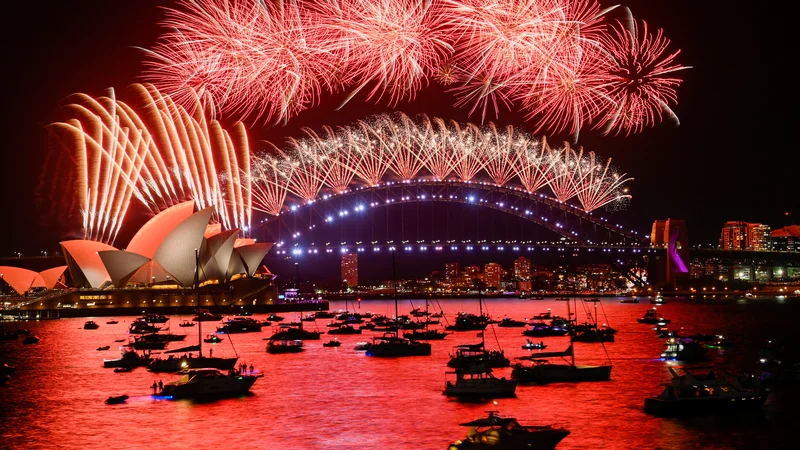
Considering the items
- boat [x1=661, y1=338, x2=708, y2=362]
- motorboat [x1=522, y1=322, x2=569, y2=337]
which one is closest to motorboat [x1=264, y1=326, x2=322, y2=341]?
motorboat [x1=522, y1=322, x2=569, y2=337]

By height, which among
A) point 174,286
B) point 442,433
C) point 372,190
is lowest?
point 442,433

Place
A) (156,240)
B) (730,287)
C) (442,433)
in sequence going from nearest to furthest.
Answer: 1. (442,433)
2. (156,240)
3. (730,287)

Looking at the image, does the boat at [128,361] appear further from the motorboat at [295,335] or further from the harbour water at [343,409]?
the motorboat at [295,335]

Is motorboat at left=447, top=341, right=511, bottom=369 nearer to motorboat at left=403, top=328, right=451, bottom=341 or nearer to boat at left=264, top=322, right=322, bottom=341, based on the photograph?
motorboat at left=403, top=328, right=451, bottom=341

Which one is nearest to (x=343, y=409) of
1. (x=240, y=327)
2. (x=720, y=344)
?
(x=720, y=344)

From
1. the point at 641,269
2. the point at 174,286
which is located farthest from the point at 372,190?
the point at 641,269

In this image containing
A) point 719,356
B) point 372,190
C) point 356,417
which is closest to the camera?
point 356,417

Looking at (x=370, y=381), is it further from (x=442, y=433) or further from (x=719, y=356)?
(x=719, y=356)
